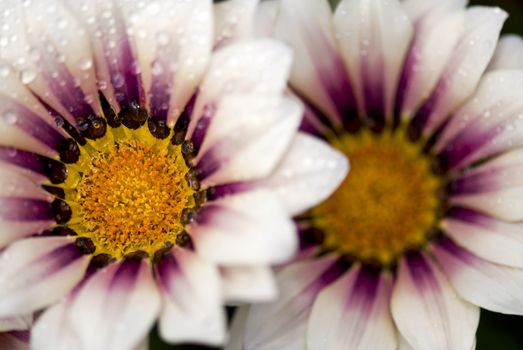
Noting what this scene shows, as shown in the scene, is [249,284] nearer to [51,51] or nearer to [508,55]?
[51,51]

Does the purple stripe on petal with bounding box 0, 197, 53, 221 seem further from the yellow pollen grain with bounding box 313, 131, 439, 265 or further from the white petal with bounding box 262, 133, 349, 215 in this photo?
the yellow pollen grain with bounding box 313, 131, 439, 265

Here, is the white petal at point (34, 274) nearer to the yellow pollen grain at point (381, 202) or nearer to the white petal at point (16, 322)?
the white petal at point (16, 322)

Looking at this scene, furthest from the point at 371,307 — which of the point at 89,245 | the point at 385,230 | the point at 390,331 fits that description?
the point at 89,245

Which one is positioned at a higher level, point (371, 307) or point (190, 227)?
point (190, 227)

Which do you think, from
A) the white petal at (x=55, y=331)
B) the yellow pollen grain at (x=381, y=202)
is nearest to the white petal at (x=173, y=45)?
the white petal at (x=55, y=331)

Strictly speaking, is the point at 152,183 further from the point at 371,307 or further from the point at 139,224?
the point at 371,307

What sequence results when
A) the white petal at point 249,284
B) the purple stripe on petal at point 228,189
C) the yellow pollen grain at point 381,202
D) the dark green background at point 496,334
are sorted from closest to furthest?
the white petal at point 249,284 → the purple stripe on petal at point 228,189 → the yellow pollen grain at point 381,202 → the dark green background at point 496,334
